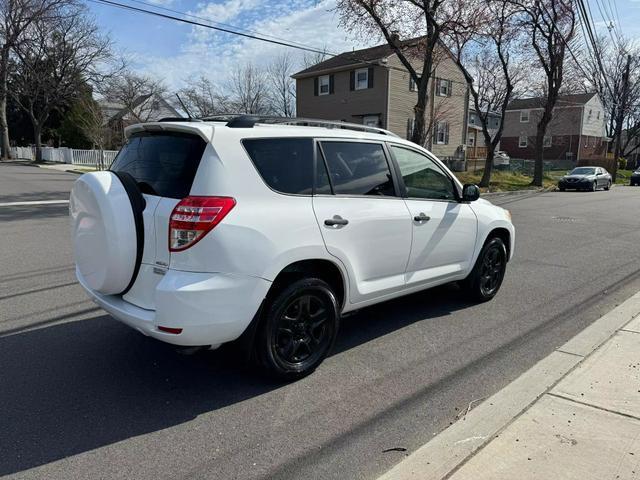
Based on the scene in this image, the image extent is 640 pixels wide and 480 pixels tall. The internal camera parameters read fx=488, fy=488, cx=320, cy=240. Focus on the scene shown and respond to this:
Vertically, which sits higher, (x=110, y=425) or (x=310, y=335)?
(x=310, y=335)

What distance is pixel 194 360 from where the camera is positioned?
4047 millimetres

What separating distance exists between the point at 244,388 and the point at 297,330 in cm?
57

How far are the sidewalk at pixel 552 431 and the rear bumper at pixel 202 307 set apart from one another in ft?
4.36

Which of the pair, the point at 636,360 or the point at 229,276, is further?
the point at 636,360

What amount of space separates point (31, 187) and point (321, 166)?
1934 cm

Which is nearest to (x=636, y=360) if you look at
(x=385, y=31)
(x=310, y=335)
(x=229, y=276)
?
(x=310, y=335)

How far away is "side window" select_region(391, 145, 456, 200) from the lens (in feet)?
15.0

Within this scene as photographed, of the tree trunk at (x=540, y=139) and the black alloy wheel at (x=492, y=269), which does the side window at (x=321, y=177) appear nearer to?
the black alloy wheel at (x=492, y=269)

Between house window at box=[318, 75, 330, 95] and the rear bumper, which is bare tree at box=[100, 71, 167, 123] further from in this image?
the rear bumper

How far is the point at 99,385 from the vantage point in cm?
357

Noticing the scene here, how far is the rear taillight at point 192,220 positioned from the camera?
9.98 ft

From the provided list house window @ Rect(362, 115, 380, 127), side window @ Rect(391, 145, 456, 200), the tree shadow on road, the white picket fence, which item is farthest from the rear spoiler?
the white picket fence

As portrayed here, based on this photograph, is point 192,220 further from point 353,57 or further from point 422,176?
point 353,57

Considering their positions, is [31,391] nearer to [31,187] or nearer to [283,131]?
[283,131]
